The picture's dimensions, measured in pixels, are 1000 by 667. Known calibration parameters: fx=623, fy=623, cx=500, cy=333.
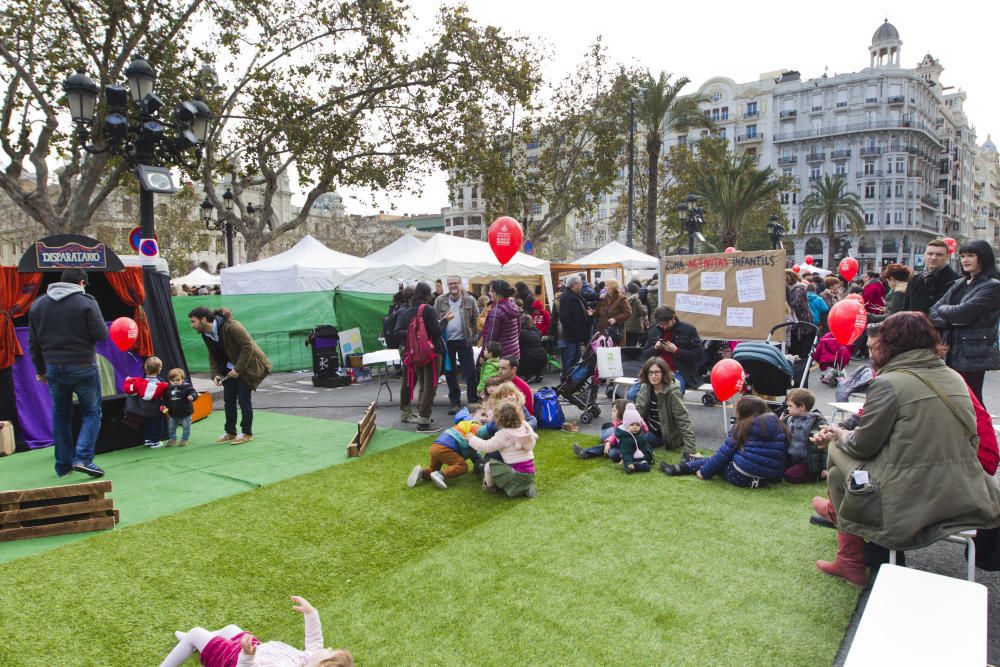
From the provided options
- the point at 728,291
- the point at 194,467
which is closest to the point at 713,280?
the point at 728,291

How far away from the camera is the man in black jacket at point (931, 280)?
18.9 ft

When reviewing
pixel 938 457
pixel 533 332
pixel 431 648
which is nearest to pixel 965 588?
pixel 938 457

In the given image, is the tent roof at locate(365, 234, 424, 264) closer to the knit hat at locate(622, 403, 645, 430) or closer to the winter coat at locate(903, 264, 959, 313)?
the knit hat at locate(622, 403, 645, 430)

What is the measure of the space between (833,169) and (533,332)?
72671 millimetres

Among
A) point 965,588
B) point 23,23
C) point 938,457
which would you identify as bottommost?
point 965,588

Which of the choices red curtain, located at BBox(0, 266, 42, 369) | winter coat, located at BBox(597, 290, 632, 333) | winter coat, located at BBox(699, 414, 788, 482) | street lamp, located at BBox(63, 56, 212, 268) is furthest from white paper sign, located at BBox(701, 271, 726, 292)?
red curtain, located at BBox(0, 266, 42, 369)

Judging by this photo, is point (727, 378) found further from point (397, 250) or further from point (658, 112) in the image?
point (658, 112)

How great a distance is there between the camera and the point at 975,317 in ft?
17.2

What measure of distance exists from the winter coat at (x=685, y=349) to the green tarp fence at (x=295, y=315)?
299 inches

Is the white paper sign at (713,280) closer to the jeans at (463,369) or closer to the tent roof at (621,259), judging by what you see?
the jeans at (463,369)

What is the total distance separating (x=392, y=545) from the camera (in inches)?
176

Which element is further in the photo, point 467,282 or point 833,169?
point 833,169

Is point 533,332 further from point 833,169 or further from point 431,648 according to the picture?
point 833,169

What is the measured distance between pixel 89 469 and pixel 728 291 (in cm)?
752
